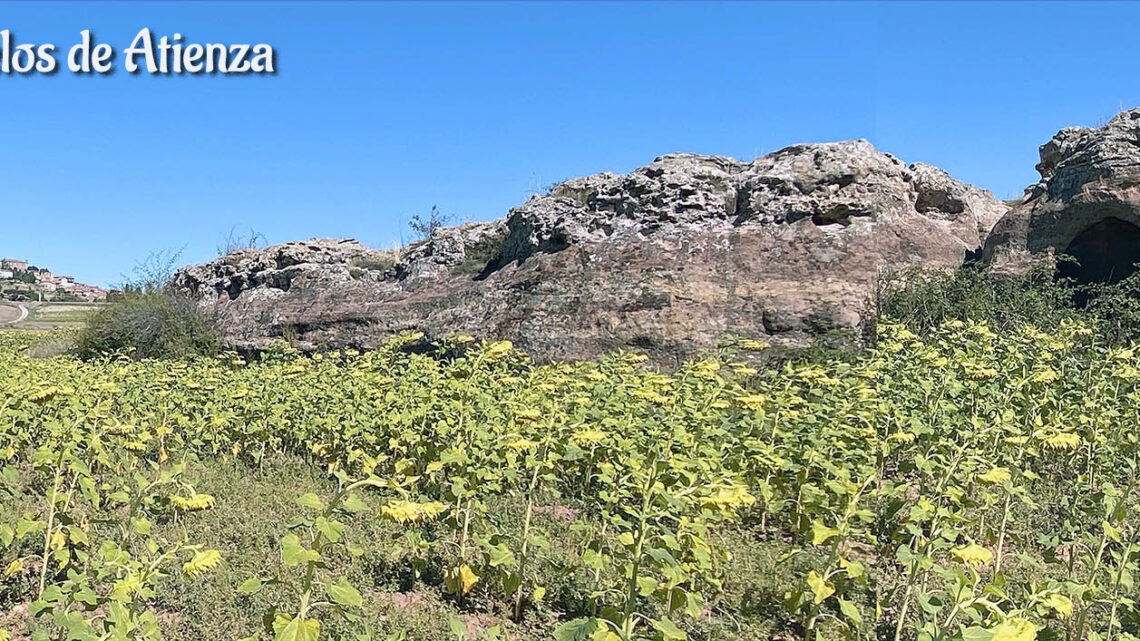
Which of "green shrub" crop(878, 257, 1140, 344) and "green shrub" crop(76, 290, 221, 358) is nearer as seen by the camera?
"green shrub" crop(878, 257, 1140, 344)

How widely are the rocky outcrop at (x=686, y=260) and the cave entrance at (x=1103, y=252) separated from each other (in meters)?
1.38

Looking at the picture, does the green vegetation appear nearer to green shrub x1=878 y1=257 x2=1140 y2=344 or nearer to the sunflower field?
the sunflower field

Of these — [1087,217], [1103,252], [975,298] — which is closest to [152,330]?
[975,298]

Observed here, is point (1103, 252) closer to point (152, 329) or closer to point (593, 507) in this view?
point (593, 507)

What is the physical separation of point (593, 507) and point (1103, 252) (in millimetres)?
8514

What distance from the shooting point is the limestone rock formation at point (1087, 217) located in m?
9.84

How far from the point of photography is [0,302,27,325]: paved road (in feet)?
127

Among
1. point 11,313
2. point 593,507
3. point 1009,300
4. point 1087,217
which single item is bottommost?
point 593,507

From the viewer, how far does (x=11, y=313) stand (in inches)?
1687

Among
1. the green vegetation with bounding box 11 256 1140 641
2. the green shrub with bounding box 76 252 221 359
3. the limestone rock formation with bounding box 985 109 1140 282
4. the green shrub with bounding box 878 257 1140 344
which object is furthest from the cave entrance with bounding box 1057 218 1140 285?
the green shrub with bounding box 76 252 221 359

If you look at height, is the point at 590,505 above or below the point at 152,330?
below

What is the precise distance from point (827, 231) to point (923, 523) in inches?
296

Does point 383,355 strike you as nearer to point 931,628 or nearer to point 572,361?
point 572,361

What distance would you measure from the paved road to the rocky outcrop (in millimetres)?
31114
